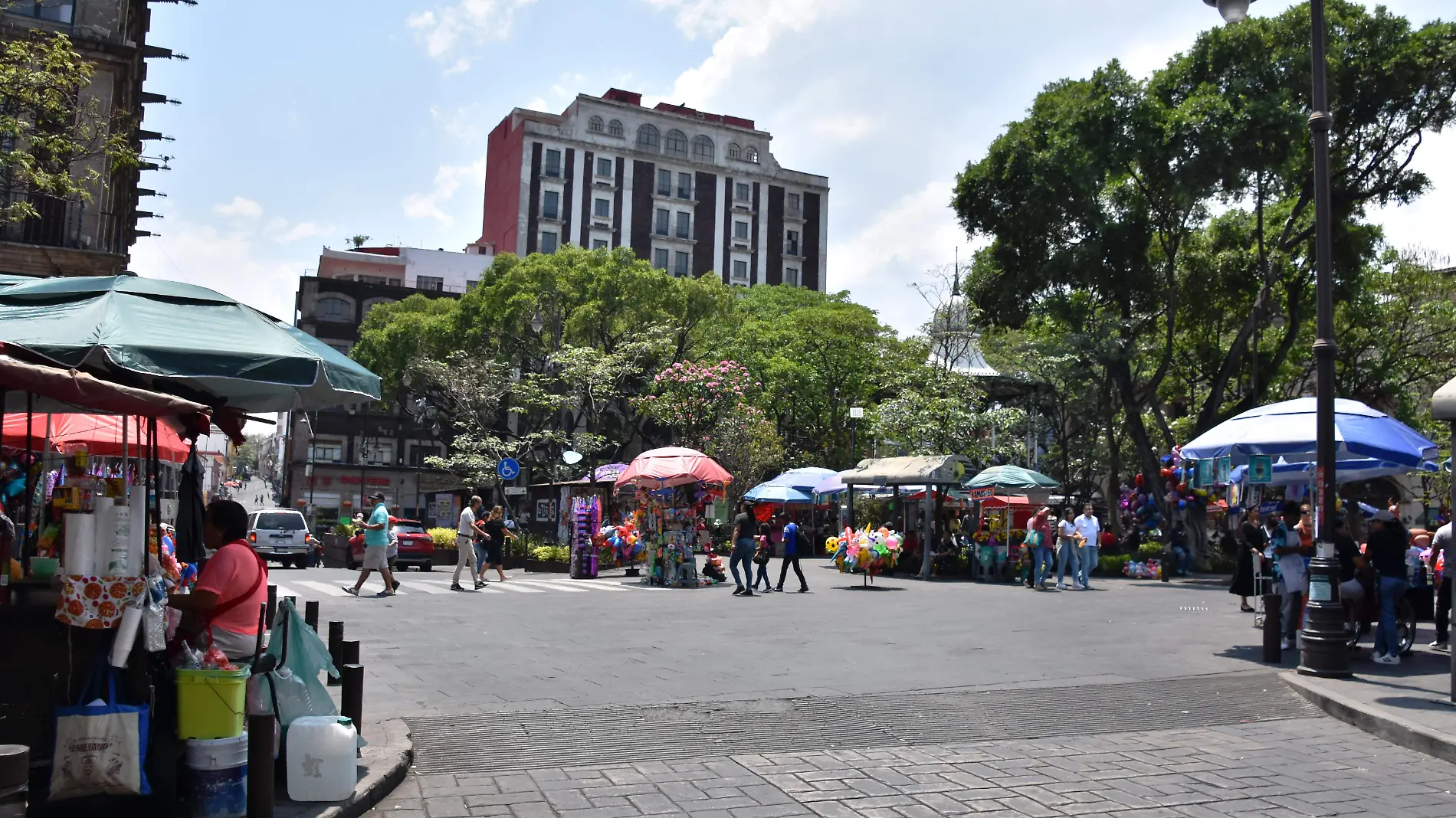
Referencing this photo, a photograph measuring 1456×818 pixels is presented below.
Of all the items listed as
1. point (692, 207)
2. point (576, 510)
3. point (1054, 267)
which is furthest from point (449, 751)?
point (692, 207)

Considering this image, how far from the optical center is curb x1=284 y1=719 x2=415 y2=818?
581 cm

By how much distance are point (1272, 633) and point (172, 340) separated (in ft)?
34.9

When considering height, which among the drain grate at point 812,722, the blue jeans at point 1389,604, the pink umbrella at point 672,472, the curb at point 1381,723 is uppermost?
the pink umbrella at point 672,472

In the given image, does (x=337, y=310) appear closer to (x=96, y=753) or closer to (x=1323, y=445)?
(x=1323, y=445)

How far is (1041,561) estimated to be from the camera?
2325 cm

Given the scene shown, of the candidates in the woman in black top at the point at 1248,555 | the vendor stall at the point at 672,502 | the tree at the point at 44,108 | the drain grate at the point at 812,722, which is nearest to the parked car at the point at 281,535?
the vendor stall at the point at 672,502

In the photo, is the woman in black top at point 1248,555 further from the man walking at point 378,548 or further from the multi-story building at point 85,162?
the multi-story building at point 85,162

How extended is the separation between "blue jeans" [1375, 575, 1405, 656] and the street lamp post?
0.96 m

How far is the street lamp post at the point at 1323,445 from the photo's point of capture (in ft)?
34.4

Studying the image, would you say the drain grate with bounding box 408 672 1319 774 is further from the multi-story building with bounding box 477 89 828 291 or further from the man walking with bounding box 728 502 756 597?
the multi-story building with bounding box 477 89 828 291

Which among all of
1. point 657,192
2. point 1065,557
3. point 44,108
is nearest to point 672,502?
point 1065,557

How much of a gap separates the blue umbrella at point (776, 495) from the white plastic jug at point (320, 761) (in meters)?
26.7

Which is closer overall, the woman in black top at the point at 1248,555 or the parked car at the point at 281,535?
the woman in black top at the point at 1248,555

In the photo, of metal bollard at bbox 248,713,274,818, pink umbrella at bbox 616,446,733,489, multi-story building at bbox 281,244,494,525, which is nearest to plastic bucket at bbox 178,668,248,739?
metal bollard at bbox 248,713,274,818
